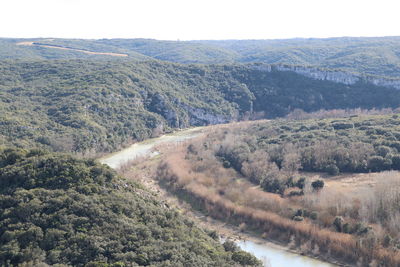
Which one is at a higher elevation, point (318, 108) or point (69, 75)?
point (69, 75)

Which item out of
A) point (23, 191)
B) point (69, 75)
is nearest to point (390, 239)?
point (23, 191)

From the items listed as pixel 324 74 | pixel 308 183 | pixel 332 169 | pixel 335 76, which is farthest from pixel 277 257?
pixel 324 74

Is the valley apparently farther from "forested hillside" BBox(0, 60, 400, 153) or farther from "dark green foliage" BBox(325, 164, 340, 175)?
"forested hillside" BBox(0, 60, 400, 153)

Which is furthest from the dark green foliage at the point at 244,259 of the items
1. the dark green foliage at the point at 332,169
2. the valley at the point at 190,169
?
the dark green foliage at the point at 332,169

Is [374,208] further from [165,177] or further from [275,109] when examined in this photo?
[275,109]

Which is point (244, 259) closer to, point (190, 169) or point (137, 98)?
point (190, 169)

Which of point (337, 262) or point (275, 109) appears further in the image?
point (275, 109)

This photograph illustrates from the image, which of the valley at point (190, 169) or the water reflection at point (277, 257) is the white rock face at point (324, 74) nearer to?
the valley at point (190, 169)
